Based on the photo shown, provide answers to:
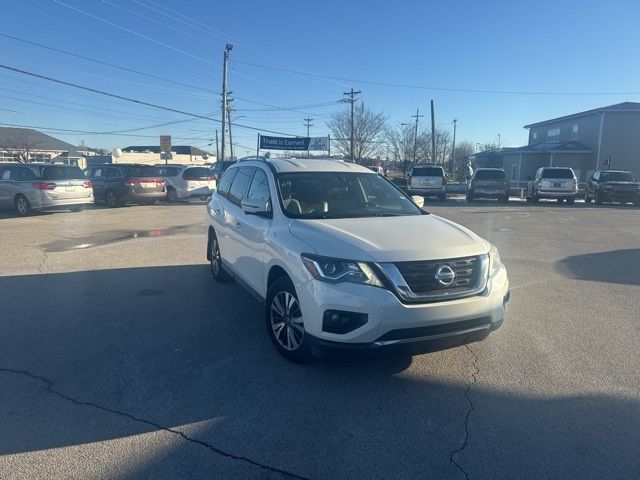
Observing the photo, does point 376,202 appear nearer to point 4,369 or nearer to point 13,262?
point 4,369

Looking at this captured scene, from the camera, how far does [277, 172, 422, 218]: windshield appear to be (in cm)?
486

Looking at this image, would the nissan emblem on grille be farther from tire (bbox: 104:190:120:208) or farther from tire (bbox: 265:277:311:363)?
tire (bbox: 104:190:120:208)

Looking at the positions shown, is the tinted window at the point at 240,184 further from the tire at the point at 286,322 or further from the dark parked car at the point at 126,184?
the dark parked car at the point at 126,184

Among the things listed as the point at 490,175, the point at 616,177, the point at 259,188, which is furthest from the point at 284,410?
the point at 616,177

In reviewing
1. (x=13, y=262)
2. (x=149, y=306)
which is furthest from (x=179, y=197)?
(x=149, y=306)

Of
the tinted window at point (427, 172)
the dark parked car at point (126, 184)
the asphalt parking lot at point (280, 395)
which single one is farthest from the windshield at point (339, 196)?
the tinted window at point (427, 172)

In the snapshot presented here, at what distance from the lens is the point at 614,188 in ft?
75.7

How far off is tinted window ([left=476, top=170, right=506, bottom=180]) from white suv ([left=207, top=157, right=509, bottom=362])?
2170cm

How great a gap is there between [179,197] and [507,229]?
13.8m

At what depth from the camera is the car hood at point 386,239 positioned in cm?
365

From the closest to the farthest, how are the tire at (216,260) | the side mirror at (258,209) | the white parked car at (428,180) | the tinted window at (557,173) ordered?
the side mirror at (258,209) → the tire at (216,260) → the tinted window at (557,173) → the white parked car at (428,180)

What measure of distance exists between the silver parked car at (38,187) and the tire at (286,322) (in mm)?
13255

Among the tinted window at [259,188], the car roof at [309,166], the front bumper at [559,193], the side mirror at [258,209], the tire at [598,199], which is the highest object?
the car roof at [309,166]

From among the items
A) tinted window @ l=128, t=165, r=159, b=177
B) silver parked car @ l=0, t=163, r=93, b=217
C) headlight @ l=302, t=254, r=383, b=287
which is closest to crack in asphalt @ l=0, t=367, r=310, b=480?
headlight @ l=302, t=254, r=383, b=287
